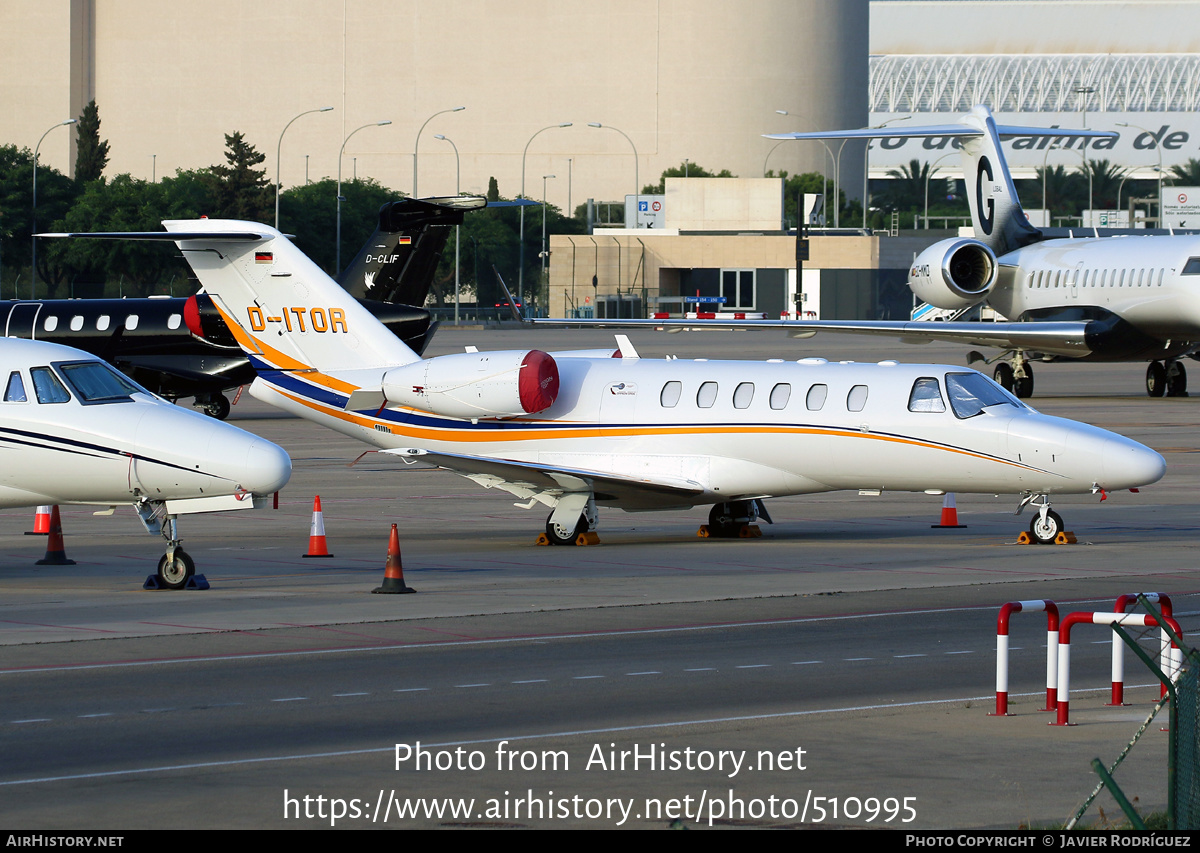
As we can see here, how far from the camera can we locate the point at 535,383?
22.0 metres

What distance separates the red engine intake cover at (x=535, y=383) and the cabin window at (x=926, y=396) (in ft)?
15.2

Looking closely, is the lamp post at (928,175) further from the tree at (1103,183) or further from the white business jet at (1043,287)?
the white business jet at (1043,287)

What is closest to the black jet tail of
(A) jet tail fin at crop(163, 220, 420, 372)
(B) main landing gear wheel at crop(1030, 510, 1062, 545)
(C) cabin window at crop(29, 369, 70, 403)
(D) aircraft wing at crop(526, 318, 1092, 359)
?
(D) aircraft wing at crop(526, 318, 1092, 359)

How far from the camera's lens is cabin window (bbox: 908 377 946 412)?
70.4 ft

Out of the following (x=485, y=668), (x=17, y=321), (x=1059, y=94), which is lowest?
(x=485, y=668)

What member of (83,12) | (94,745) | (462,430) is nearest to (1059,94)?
(83,12)

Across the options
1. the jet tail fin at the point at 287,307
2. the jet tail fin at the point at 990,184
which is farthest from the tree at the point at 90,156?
the jet tail fin at the point at 287,307

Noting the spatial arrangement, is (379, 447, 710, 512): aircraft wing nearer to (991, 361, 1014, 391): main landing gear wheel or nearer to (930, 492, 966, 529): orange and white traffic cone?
(930, 492, 966, 529): orange and white traffic cone

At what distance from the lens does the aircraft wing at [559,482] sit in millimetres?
21281

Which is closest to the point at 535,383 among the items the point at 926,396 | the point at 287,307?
the point at 287,307

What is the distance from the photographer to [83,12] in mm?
157750

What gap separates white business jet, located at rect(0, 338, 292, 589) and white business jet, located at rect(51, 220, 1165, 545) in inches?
185
